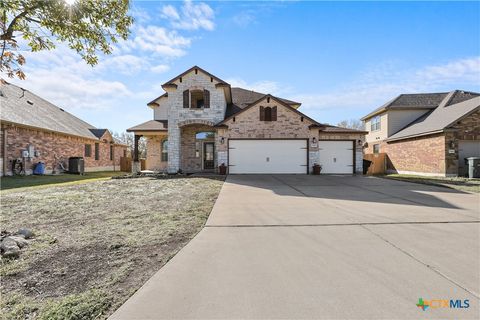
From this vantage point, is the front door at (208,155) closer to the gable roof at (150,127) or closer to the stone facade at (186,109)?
the stone facade at (186,109)

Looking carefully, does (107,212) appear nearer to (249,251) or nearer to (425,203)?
(249,251)

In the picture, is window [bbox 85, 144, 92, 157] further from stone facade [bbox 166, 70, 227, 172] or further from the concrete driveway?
the concrete driveway

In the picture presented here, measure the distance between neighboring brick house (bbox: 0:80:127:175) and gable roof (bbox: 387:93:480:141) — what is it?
961 inches

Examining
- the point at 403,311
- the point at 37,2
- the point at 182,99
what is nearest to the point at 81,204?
the point at 37,2

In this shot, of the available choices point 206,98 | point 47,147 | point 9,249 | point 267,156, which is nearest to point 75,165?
point 47,147

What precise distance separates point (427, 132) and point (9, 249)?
2057cm

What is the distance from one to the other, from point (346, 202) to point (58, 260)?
6.30 meters

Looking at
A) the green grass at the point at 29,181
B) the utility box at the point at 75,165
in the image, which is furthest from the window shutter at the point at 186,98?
the utility box at the point at 75,165

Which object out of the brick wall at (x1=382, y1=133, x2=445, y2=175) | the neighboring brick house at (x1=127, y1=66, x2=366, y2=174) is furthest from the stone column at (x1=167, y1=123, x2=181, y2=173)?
the brick wall at (x1=382, y1=133, x2=445, y2=175)

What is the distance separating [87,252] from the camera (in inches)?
124

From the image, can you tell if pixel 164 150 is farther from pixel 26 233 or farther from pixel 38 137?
pixel 26 233

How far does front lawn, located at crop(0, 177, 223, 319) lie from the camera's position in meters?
2.12

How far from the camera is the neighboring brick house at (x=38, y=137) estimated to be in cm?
1310

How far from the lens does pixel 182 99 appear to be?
608 inches
